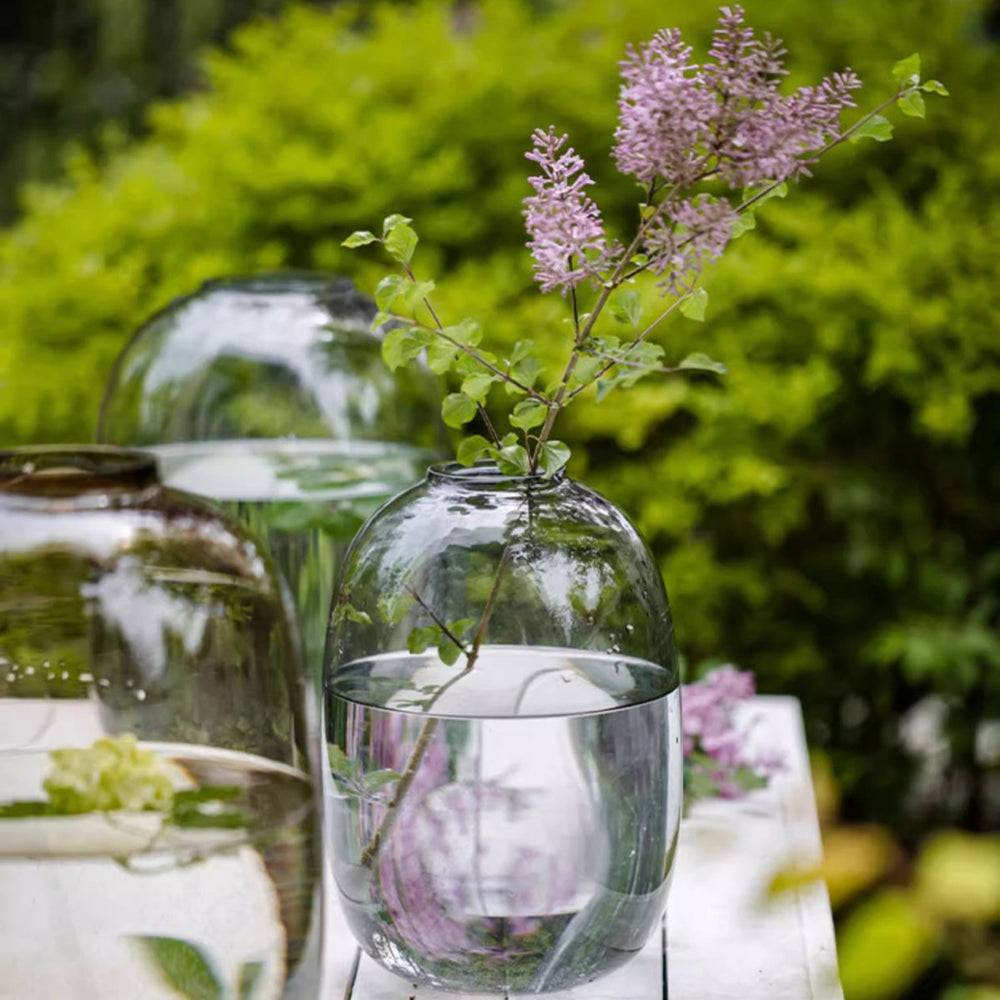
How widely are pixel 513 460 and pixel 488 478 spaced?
1.0 inches

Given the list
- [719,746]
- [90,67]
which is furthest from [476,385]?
[90,67]

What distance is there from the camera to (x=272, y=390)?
1466 millimetres

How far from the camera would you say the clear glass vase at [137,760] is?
846mm

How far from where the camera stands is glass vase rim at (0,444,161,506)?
917 mm

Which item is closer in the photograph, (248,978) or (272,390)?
(248,978)

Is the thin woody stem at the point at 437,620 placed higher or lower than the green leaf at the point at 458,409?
lower

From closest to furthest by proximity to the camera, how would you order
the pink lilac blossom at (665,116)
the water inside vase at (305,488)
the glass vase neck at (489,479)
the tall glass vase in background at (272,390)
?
1. the pink lilac blossom at (665,116)
2. the glass vase neck at (489,479)
3. the water inside vase at (305,488)
4. the tall glass vase in background at (272,390)

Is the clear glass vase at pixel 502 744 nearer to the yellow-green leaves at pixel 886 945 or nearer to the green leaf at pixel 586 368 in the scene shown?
the green leaf at pixel 586 368

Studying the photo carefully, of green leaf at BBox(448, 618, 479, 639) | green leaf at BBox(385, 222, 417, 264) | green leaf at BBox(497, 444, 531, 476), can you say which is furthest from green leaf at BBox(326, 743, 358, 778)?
green leaf at BBox(385, 222, 417, 264)

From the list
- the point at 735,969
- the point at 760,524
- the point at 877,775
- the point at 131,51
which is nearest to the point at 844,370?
the point at 760,524

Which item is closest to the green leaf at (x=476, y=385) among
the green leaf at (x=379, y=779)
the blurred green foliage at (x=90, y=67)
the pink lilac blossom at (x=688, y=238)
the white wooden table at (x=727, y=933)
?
the pink lilac blossom at (x=688, y=238)

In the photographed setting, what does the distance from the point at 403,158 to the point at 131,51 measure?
10.8 feet

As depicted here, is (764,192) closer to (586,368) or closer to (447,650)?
(586,368)

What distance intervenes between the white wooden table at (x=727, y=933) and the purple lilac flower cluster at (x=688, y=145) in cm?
39
